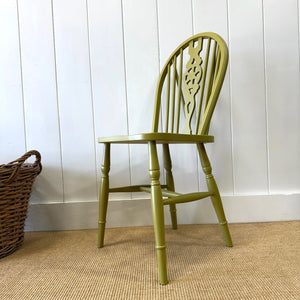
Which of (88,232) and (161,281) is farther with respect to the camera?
(88,232)

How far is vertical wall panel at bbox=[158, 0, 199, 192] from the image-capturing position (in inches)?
44.9

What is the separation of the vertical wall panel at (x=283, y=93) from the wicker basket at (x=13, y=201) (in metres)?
0.99

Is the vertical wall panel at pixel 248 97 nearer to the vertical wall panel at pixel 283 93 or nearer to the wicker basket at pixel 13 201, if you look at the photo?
the vertical wall panel at pixel 283 93

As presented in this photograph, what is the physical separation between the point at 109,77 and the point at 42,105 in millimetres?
322

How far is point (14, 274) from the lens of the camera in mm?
741

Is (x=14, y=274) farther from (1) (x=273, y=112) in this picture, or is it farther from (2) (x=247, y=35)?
(2) (x=247, y=35)

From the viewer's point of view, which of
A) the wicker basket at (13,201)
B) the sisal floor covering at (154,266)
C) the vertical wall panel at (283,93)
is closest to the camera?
the sisal floor covering at (154,266)

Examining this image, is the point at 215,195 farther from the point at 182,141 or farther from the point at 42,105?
the point at 42,105

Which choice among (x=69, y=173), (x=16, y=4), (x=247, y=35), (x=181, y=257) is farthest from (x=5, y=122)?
(x=247, y=35)

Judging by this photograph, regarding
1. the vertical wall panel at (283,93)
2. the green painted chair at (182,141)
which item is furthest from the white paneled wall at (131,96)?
the green painted chair at (182,141)

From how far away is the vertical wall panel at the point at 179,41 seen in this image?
1.14 metres

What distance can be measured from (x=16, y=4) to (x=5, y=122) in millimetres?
516

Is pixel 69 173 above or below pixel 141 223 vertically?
above

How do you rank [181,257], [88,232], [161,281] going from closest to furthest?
[161,281] < [181,257] < [88,232]
